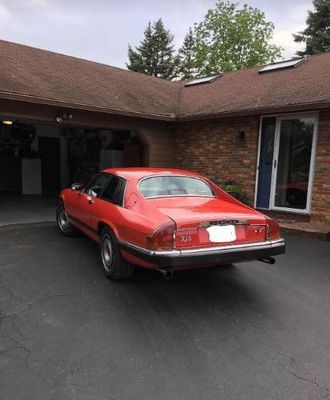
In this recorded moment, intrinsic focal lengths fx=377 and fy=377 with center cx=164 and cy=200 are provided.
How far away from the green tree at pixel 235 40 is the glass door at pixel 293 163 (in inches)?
989

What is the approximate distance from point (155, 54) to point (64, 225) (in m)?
33.9

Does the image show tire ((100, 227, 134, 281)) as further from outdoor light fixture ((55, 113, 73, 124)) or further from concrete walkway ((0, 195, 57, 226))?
outdoor light fixture ((55, 113, 73, 124))

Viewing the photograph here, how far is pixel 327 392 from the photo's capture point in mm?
2566

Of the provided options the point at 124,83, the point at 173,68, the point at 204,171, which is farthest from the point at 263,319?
the point at 173,68

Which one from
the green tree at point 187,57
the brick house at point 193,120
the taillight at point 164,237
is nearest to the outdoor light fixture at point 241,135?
the brick house at point 193,120

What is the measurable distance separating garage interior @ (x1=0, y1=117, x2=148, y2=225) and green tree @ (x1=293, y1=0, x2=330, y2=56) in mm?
18544

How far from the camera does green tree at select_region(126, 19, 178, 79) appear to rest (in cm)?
3688

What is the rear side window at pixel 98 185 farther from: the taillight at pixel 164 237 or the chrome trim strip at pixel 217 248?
the taillight at pixel 164 237

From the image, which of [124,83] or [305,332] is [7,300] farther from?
[124,83]

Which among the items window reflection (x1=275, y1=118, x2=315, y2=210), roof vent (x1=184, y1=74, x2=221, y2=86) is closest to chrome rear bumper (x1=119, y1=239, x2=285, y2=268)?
window reflection (x1=275, y1=118, x2=315, y2=210)

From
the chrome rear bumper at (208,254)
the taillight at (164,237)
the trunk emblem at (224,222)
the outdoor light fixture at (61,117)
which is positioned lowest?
the chrome rear bumper at (208,254)

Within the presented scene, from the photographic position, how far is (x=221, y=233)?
152 inches

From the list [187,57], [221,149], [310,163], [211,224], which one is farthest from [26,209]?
[187,57]

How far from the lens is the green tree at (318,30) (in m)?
24.8
